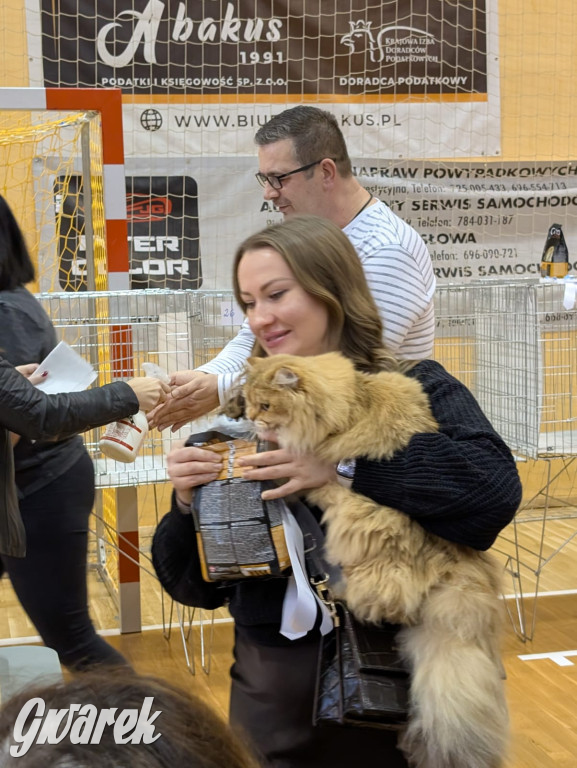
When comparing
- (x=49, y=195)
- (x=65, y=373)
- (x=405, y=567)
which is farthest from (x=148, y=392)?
(x=49, y=195)

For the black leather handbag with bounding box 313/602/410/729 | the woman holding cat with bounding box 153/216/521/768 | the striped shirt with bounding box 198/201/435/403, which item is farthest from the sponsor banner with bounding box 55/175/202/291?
the black leather handbag with bounding box 313/602/410/729

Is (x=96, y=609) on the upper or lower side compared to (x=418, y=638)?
lower

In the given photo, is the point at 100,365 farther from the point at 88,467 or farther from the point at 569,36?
the point at 569,36

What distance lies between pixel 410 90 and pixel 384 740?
177 inches

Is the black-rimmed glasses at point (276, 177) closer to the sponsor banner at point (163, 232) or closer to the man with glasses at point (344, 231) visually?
the man with glasses at point (344, 231)

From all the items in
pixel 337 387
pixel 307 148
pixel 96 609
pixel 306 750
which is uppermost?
pixel 307 148

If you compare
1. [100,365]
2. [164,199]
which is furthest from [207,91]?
[100,365]

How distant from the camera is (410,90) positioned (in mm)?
5152

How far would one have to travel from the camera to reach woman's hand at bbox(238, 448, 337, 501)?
1.22m

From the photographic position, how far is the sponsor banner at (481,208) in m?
5.20

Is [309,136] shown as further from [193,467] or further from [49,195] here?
[49,195]

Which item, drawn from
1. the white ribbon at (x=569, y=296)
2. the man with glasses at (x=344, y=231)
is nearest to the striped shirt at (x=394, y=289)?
the man with glasses at (x=344, y=231)

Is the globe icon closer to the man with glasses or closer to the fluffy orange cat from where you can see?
the man with glasses

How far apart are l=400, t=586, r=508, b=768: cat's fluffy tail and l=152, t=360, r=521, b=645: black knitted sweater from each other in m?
0.10
